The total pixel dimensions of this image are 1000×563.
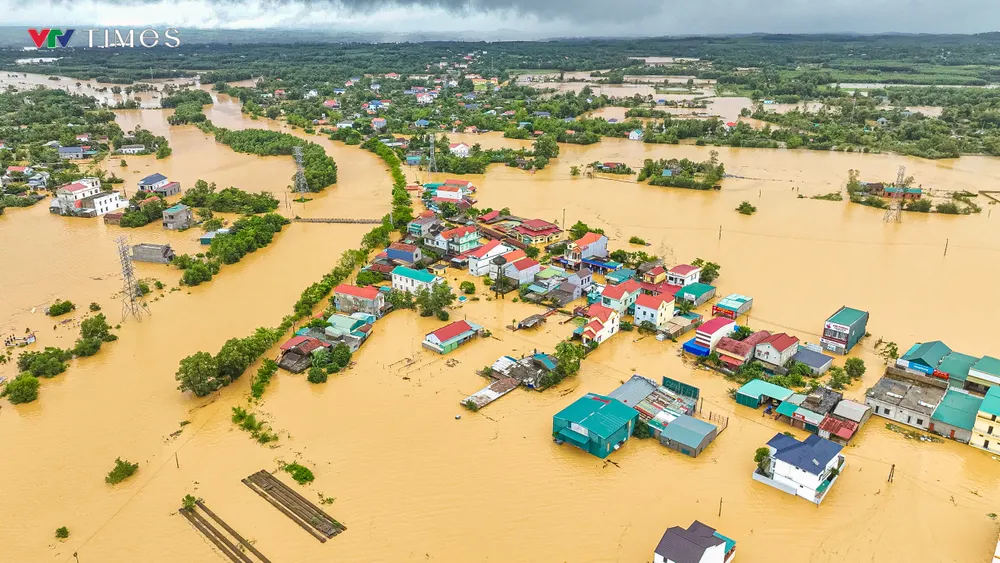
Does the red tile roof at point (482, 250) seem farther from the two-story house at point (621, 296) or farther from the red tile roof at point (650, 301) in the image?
the red tile roof at point (650, 301)

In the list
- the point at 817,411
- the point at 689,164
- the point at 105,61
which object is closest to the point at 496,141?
the point at 689,164

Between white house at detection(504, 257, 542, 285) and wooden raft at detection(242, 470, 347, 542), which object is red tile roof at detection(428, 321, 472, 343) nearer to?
white house at detection(504, 257, 542, 285)

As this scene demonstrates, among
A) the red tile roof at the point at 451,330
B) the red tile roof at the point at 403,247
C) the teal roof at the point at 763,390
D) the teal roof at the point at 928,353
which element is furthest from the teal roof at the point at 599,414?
the red tile roof at the point at 403,247

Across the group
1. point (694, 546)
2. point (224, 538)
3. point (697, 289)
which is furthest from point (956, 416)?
point (224, 538)

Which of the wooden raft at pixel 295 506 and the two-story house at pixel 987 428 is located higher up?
the two-story house at pixel 987 428

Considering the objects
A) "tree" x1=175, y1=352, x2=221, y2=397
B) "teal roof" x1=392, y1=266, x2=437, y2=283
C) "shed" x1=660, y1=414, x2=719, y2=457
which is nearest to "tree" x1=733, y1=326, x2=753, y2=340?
"shed" x1=660, y1=414, x2=719, y2=457

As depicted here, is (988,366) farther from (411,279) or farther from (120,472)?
(120,472)
